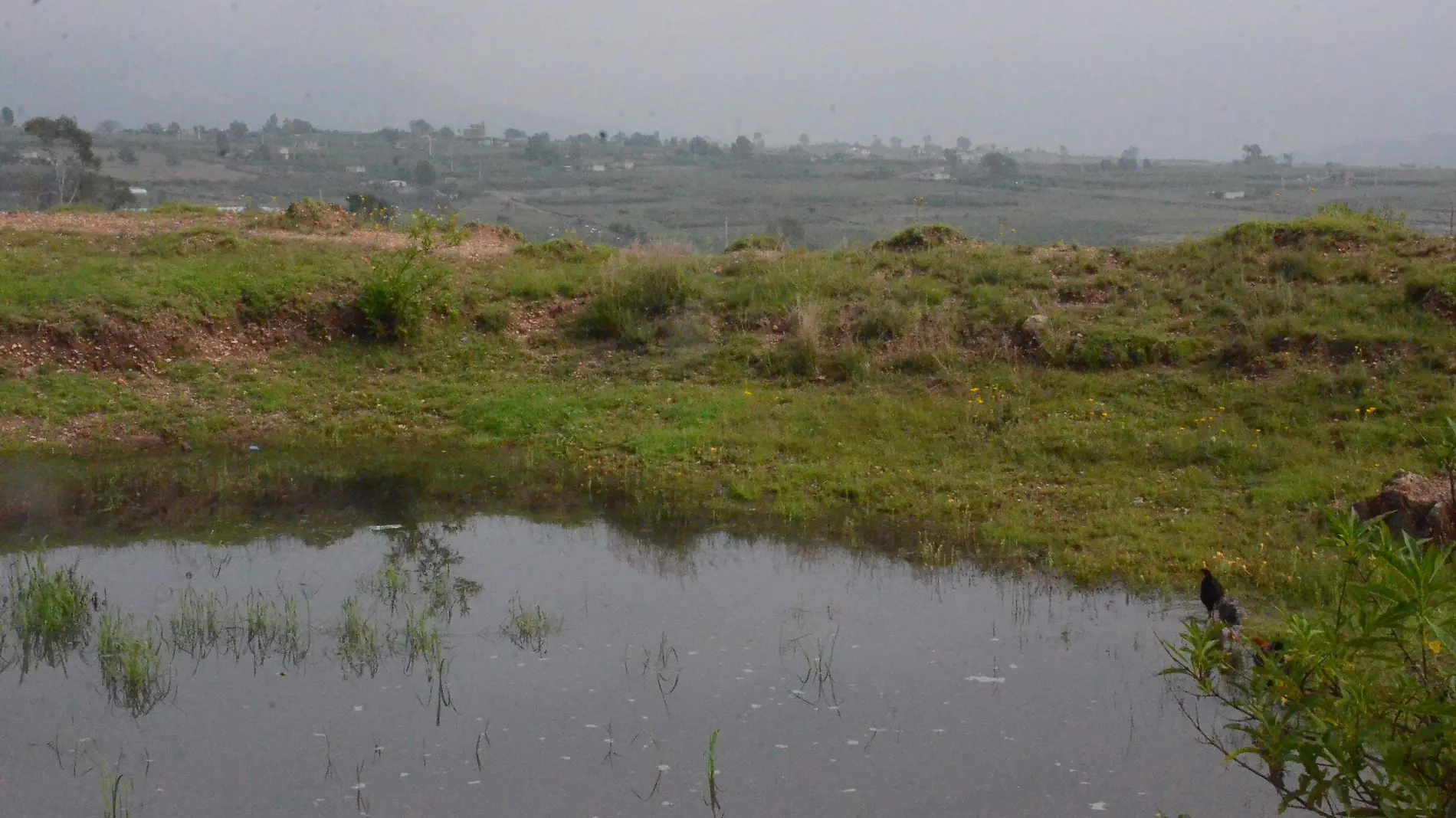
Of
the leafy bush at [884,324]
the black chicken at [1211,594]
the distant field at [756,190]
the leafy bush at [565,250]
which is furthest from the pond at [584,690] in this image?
the distant field at [756,190]

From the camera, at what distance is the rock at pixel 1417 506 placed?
752 cm

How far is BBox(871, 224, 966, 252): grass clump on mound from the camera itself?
Result: 16828 millimetres

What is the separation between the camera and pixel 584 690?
643 centimetres

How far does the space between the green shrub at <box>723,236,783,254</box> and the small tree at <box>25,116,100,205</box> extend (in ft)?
54.6

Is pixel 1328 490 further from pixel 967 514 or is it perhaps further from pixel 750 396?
pixel 750 396

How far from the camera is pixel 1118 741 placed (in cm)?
593

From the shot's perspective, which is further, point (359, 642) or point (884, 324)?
point (884, 324)

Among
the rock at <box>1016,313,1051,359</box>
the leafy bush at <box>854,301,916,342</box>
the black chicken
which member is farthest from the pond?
the leafy bush at <box>854,301,916,342</box>

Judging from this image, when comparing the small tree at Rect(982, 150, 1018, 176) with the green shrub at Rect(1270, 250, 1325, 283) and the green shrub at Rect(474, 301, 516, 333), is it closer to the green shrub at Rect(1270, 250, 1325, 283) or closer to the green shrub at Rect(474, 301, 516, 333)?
the green shrub at Rect(1270, 250, 1325, 283)

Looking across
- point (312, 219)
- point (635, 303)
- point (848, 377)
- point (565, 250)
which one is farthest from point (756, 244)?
point (312, 219)

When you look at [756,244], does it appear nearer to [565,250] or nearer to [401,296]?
[565,250]

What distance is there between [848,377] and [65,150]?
71.2ft

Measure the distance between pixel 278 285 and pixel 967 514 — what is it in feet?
30.6

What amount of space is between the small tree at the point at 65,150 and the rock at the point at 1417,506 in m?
26.5
